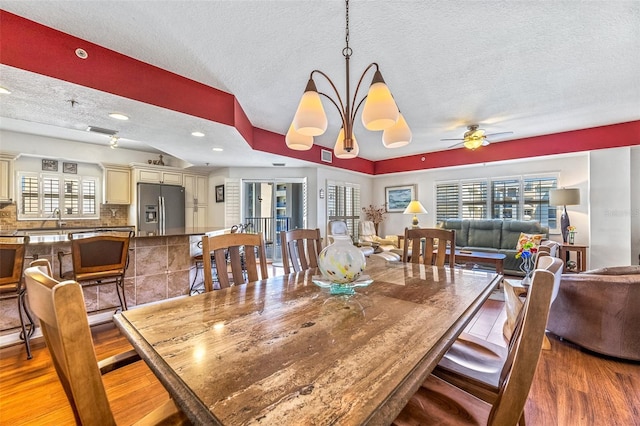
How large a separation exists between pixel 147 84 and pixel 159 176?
157 inches

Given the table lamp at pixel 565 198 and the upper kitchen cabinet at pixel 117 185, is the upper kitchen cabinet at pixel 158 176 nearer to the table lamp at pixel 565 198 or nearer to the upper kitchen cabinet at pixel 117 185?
the upper kitchen cabinet at pixel 117 185

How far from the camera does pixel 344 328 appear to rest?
39.3 inches

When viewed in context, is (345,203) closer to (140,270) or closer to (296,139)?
(140,270)

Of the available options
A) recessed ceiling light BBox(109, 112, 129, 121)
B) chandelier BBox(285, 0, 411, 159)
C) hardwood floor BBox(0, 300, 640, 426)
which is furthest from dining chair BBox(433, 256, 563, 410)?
recessed ceiling light BBox(109, 112, 129, 121)

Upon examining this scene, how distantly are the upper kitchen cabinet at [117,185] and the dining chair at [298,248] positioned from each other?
5.10 meters

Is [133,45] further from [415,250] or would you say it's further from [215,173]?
[215,173]

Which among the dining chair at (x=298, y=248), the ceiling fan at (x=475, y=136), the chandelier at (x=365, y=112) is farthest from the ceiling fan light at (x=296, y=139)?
the ceiling fan at (x=475, y=136)

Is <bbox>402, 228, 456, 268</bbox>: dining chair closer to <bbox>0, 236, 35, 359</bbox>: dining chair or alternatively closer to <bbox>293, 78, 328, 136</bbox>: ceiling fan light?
<bbox>293, 78, 328, 136</bbox>: ceiling fan light

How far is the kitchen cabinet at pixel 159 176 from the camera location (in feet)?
18.2

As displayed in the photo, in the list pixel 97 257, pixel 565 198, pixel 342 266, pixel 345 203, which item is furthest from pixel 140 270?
pixel 565 198

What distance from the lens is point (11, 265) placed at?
2.10m

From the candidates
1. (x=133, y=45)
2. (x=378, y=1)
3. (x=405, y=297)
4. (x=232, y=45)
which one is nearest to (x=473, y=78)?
(x=378, y=1)

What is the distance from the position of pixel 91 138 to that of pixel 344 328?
604 centimetres

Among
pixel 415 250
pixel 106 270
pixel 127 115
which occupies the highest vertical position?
pixel 127 115
